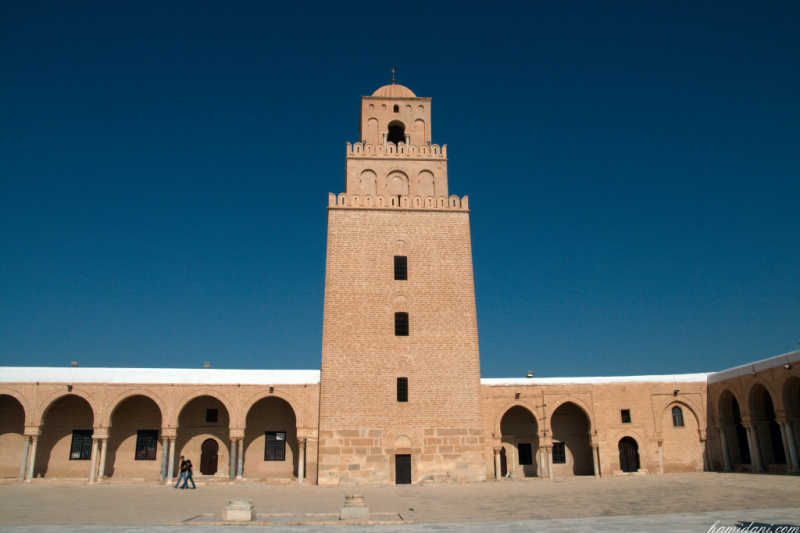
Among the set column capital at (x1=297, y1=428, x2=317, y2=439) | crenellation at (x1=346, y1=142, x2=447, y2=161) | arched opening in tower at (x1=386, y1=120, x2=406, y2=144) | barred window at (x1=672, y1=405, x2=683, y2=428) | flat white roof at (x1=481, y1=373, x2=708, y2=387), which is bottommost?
column capital at (x1=297, y1=428, x2=317, y2=439)

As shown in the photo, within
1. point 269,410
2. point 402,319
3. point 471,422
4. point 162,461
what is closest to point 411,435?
point 471,422

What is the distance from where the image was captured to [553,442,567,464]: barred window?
21.1 m

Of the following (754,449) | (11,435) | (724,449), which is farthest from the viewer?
(724,449)

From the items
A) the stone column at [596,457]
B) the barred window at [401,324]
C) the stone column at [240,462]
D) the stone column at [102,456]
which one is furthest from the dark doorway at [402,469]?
the stone column at [102,456]

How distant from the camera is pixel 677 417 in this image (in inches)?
823

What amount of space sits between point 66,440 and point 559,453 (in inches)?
690

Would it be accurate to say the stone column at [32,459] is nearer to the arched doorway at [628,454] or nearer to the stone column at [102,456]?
the stone column at [102,456]

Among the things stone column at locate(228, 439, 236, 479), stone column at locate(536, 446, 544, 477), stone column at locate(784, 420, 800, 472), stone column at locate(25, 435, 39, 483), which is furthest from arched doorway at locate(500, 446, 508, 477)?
stone column at locate(25, 435, 39, 483)

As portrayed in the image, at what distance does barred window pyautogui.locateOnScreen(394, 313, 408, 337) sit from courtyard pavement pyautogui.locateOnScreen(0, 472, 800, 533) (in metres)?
4.66

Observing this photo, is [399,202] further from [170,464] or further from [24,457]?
[24,457]

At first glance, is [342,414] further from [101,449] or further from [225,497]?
[101,449]

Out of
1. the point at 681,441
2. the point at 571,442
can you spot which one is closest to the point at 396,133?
the point at 571,442

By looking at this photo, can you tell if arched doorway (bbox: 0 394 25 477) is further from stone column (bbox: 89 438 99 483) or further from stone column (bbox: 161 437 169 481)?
stone column (bbox: 161 437 169 481)

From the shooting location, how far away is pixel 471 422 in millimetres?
17766
